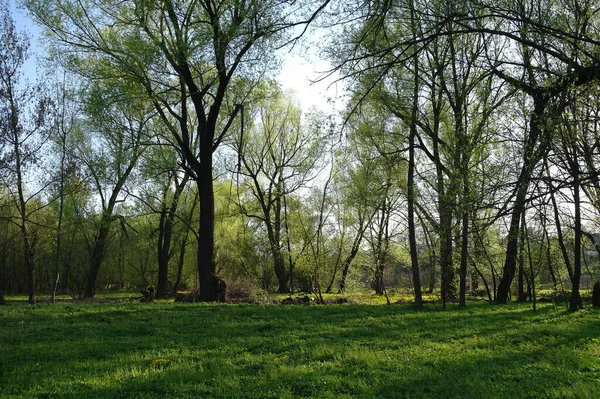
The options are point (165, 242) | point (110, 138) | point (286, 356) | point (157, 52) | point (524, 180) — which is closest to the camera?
point (524, 180)

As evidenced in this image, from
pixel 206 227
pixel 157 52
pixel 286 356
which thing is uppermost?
pixel 157 52

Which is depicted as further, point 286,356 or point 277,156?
point 277,156

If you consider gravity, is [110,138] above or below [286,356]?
above

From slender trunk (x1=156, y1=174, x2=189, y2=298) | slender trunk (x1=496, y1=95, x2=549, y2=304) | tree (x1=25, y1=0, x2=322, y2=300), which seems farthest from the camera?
slender trunk (x1=156, y1=174, x2=189, y2=298)

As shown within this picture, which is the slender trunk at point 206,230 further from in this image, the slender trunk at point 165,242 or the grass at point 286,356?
the slender trunk at point 165,242

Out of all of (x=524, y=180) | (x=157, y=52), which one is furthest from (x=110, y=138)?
(x=524, y=180)

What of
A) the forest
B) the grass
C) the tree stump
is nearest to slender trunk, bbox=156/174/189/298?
the forest

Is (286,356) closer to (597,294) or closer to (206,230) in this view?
(206,230)

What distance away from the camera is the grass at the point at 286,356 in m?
5.29

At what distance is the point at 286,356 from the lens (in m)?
7.16

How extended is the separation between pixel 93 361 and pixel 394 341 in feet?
18.2

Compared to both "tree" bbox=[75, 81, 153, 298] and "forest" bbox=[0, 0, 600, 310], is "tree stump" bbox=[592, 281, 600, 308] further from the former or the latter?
"tree" bbox=[75, 81, 153, 298]

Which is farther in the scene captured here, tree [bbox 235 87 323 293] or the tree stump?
tree [bbox 235 87 323 293]

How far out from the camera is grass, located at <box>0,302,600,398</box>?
17.4ft
